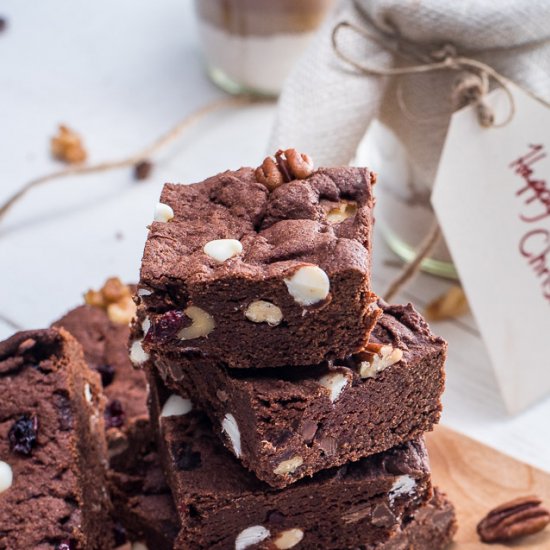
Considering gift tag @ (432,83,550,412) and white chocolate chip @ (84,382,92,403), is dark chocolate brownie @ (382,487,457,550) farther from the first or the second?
white chocolate chip @ (84,382,92,403)

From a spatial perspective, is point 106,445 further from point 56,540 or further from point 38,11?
point 38,11

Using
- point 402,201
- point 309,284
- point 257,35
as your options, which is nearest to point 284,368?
point 309,284

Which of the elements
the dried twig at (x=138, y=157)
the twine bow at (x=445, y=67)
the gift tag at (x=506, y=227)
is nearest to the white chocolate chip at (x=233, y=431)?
the gift tag at (x=506, y=227)

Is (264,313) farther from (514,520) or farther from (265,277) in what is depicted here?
(514,520)

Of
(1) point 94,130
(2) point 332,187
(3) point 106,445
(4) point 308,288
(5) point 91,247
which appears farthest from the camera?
(1) point 94,130

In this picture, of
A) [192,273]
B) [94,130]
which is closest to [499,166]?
[192,273]
